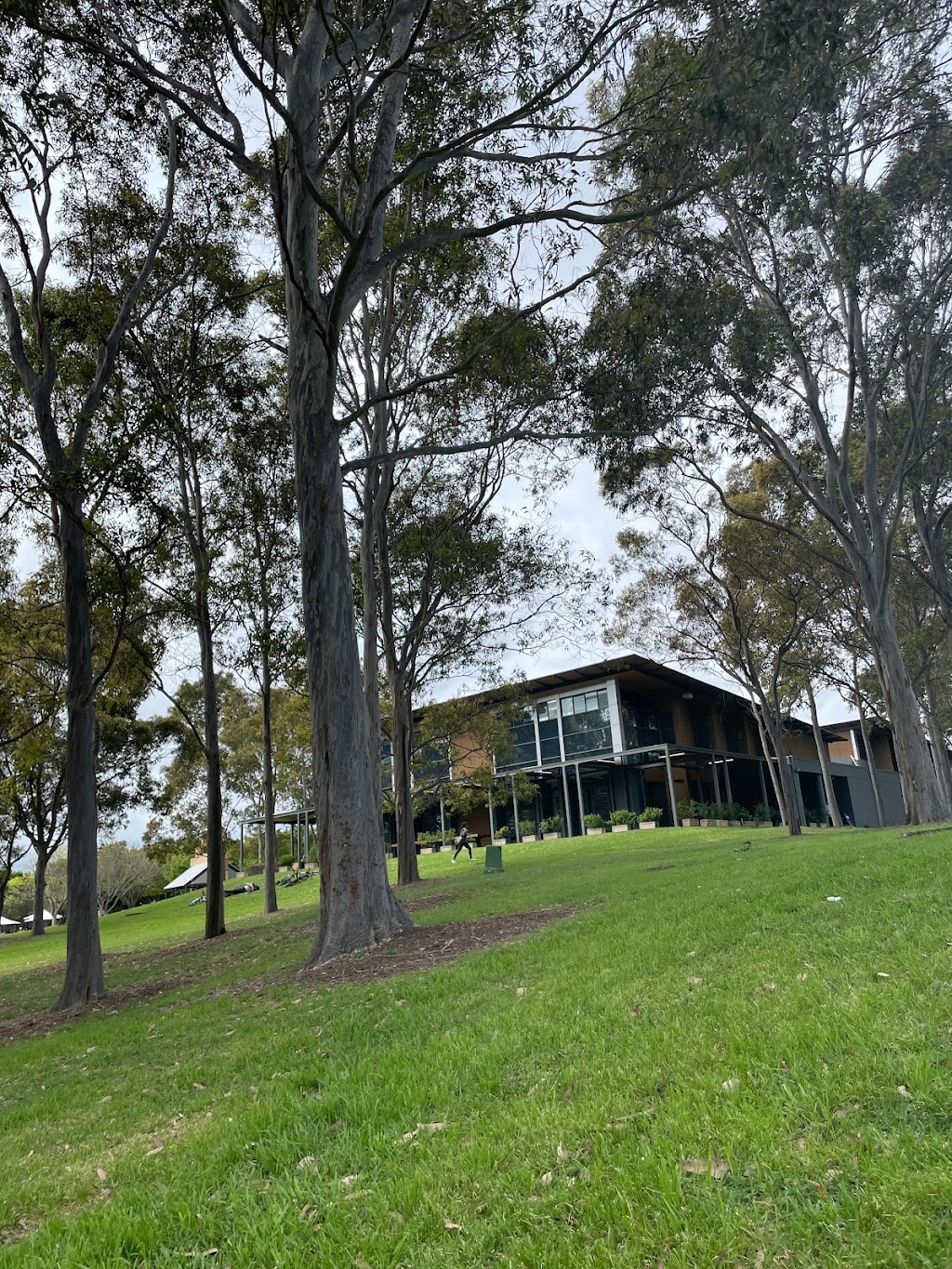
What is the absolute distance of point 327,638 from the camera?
1016 cm

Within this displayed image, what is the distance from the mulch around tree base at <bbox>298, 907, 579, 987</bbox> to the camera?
8414 millimetres

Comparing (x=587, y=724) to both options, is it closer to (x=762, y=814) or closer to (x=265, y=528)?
(x=762, y=814)

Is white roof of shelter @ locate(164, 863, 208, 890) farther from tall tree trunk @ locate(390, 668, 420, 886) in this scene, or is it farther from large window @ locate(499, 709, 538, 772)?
tall tree trunk @ locate(390, 668, 420, 886)

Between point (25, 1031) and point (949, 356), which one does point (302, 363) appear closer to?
point (25, 1031)

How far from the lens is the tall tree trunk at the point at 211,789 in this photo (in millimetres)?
16359

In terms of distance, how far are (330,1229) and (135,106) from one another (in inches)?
606

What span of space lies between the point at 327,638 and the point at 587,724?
29.1 meters

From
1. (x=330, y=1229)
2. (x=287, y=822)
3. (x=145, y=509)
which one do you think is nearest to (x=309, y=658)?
(x=145, y=509)

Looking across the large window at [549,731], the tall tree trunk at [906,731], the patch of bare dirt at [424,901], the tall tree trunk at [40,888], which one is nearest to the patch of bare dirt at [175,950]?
the patch of bare dirt at [424,901]

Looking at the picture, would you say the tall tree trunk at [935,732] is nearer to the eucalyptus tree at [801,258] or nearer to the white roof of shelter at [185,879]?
the eucalyptus tree at [801,258]

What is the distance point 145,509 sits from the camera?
13.3 m

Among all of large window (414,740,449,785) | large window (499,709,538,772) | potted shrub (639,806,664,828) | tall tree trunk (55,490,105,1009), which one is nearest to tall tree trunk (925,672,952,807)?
potted shrub (639,806,664,828)

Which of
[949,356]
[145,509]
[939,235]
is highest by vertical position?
[939,235]

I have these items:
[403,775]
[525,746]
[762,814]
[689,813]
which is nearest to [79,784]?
[403,775]
